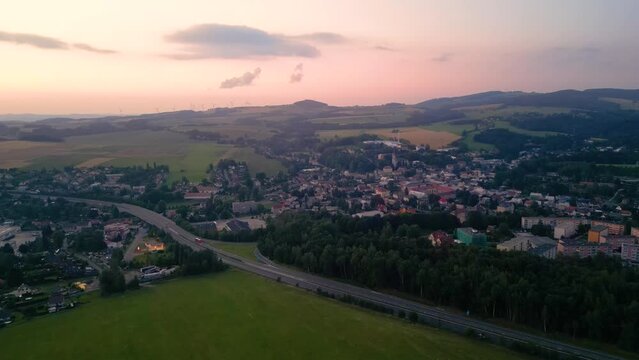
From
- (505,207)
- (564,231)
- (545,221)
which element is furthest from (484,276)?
(505,207)

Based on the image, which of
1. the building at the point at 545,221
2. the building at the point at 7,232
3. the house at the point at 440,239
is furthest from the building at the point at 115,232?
the building at the point at 545,221

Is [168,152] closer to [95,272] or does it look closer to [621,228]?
[95,272]

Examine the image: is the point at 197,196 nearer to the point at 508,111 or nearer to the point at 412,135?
the point at 412,135

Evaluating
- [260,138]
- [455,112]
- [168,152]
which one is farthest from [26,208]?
[455,112]

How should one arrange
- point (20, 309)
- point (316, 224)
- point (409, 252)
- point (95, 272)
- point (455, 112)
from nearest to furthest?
point (20, 309) → point (409, 252) → point (95, 272) → point (316, 224) → point (455, 112)

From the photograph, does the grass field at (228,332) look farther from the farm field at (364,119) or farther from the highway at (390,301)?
the farm field at (364,119)

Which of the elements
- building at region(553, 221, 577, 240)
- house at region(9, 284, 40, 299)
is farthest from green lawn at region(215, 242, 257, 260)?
building at region(553, 221, 577, 240)
